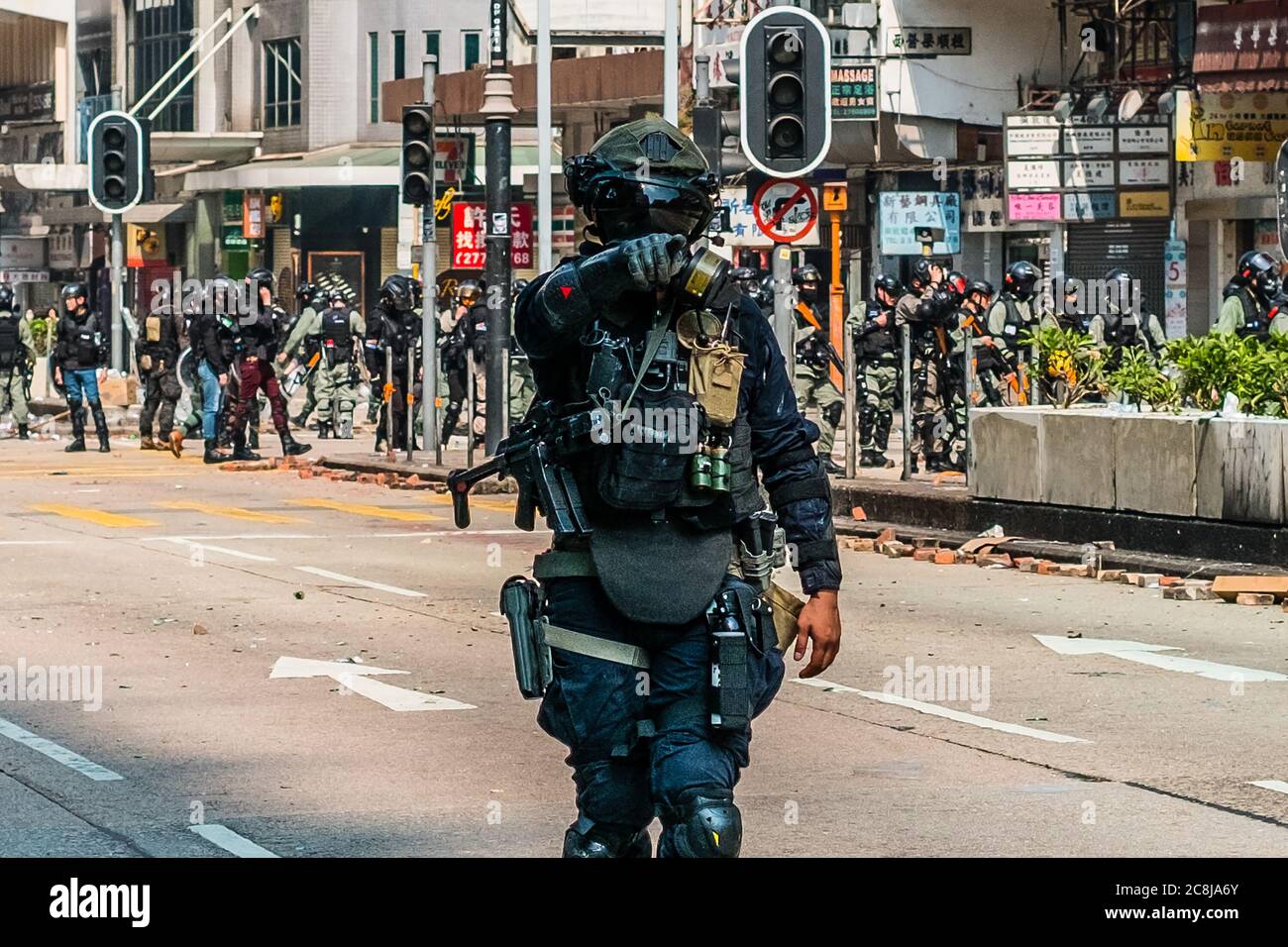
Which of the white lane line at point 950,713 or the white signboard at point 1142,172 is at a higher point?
the white signboard at point 1142,172

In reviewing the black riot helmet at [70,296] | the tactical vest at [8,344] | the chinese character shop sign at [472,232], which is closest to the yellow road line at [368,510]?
the black riot helmet at [70,296]

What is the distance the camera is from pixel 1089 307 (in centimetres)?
2617

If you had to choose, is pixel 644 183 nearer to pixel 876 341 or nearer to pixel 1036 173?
pixel 876 341

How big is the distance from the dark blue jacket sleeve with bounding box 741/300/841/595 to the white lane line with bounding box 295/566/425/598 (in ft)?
28.1

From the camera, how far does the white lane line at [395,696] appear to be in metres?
10.1

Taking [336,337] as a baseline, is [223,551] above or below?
below

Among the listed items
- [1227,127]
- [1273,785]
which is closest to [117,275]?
→ [1227,127]

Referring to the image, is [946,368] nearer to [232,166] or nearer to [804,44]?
[804,44]

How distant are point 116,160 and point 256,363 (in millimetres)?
6399

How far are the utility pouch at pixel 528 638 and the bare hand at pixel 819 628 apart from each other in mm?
586

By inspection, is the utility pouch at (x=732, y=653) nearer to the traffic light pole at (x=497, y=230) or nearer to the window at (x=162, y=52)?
the traffic light pole at (x=497, y=230)

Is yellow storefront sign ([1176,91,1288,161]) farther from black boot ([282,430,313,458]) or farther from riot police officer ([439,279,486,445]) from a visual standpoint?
black boot ([282,430,313,458])

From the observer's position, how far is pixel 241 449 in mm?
25859
